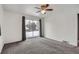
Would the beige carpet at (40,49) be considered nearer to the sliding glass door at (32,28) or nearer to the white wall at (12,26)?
the white wall at (12,26)

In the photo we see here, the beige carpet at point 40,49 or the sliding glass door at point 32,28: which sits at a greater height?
the sliding glass door at point 32,28

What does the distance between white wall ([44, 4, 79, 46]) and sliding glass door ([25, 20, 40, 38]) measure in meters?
1.31

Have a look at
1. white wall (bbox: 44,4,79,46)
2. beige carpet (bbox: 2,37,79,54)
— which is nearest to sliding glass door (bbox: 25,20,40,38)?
white wall (bbox: 44,4,79,46)

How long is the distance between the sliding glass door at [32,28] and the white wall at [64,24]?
51.7 inches

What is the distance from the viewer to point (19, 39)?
5516mm

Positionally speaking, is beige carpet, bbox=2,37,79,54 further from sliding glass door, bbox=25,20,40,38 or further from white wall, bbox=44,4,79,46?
sliding glass door, bbox=25,20,40,38

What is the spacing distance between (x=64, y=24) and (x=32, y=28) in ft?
10.7

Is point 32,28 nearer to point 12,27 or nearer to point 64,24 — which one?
point 12,27

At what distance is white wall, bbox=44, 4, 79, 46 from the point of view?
4.02 meters

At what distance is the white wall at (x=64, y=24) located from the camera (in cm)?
402

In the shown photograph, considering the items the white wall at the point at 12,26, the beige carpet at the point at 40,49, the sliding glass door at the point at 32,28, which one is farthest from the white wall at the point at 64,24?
the white wall at the point at 12,26

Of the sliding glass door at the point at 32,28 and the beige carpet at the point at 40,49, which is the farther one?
the sliding glass door at the point at 32,28
